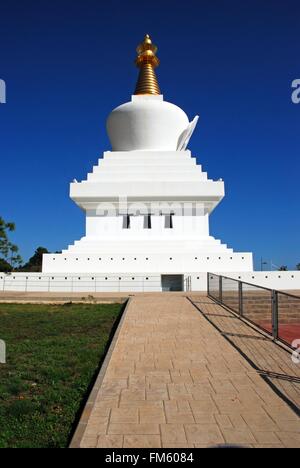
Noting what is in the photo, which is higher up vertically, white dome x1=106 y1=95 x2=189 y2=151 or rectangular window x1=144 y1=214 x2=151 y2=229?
white dome x1=106 y1=95 x2=189 y2=151

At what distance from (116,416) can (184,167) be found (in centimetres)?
2061

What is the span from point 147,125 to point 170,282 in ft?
37.2

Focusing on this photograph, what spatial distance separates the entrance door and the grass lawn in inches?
345

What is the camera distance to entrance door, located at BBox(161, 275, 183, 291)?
19.9 metres

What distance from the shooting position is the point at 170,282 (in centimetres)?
1998

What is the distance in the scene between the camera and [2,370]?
6.03 meters

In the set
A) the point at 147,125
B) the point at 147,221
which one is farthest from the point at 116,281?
the point at 147,125

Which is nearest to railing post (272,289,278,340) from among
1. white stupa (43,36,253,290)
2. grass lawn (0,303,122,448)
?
grass lawn (0,303,122,448)

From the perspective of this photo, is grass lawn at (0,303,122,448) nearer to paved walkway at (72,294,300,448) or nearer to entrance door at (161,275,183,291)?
paved walkway at (72,294,300,448)

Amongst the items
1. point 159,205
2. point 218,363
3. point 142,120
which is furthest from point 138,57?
point 218,363

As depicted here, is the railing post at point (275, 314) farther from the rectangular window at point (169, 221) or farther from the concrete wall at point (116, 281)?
the rectangular window at point (169, 221)

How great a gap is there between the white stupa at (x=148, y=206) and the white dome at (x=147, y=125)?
0.07 metres

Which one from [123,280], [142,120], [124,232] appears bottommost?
[123,280]

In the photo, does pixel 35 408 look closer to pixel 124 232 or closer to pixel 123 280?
pixel 123 280
